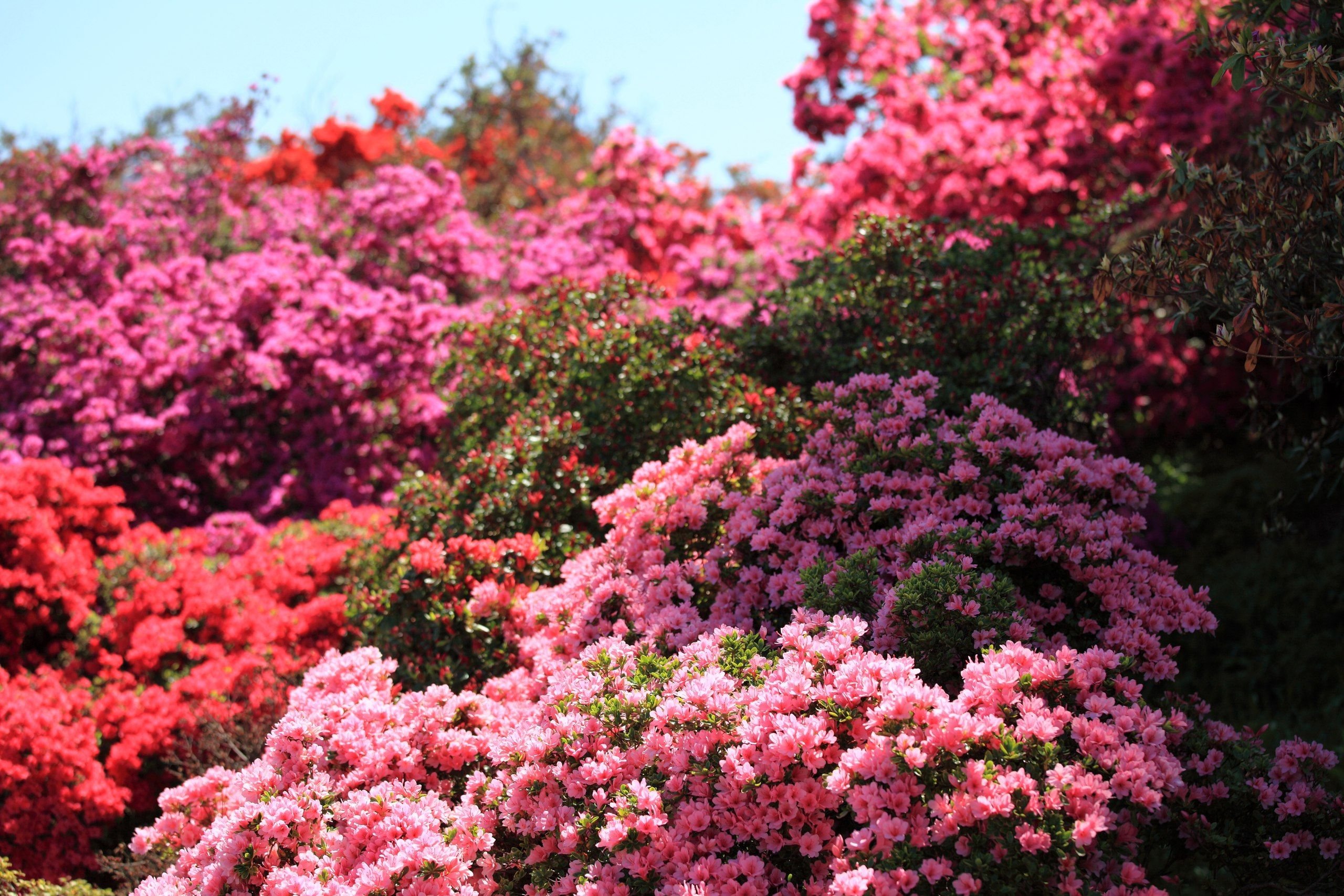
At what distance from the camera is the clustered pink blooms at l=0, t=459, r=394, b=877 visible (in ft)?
16.5

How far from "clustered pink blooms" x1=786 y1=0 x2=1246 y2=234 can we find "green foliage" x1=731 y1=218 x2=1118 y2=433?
5.96 ft

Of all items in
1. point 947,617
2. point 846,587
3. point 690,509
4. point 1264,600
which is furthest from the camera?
point 1264,600

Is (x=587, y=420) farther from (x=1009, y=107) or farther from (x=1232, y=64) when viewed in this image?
(x=1009, y=107)

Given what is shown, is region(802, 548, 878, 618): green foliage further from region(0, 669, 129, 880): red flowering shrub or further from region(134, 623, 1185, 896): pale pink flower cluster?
region(0, 669, 129, 880): red flowering shrub

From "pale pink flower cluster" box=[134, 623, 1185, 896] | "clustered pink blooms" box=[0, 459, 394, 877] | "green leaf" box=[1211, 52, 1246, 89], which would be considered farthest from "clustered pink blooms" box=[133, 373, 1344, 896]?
"green leaf" box=[1211, 52, 1246, 89]

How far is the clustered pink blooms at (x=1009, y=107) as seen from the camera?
8.72 m

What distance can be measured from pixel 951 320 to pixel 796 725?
3.27 m

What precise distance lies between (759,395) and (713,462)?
0.72m

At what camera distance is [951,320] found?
218 inches

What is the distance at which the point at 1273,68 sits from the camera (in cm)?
363

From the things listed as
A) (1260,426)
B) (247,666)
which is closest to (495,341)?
(247,666)

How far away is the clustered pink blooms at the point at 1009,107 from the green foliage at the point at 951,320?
1.82 m

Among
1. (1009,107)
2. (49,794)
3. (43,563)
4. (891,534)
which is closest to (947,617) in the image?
(891,534)

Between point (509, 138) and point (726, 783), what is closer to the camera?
point (726, 783)
